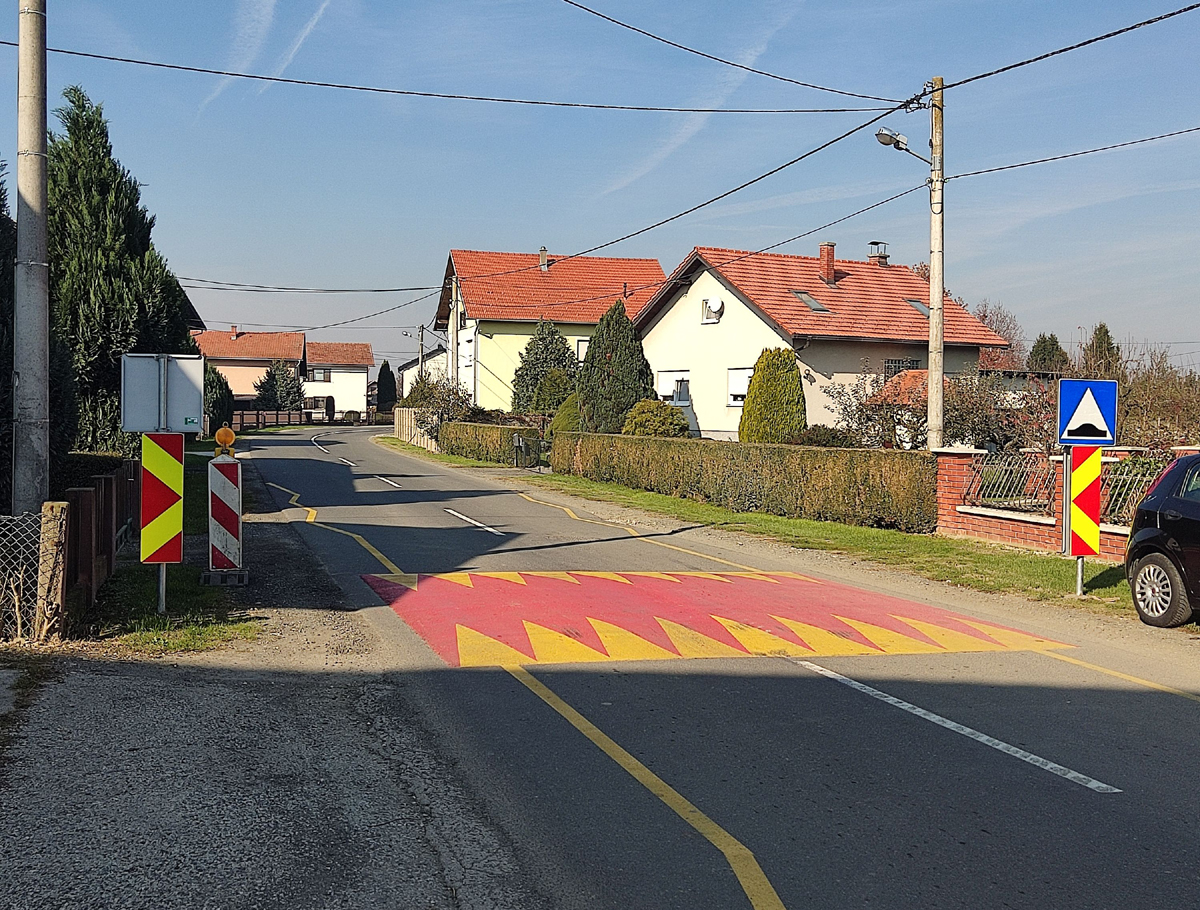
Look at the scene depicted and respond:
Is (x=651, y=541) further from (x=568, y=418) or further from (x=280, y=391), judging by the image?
(x=280, y=391)

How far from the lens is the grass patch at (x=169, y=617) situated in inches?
333

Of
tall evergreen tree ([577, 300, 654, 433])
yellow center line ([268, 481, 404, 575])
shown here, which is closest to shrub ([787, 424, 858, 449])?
tall evergreen tree ([577, 300, 654, 433])

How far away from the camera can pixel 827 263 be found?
35.6 m

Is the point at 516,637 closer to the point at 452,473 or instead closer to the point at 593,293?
the point at 452,473

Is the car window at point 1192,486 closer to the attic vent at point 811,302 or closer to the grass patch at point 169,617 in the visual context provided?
the grass patch at point 169,617

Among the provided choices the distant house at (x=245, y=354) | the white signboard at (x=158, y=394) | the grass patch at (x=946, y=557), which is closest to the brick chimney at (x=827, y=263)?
the grass patch at (x=946, y=557)

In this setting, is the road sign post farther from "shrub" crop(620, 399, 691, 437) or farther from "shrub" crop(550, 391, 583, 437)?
"shrub" crop(550, 391, 583, 437)

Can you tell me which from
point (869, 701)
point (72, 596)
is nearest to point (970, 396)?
point (869, 701)

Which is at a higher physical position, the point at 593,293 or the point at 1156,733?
the point at 593,293

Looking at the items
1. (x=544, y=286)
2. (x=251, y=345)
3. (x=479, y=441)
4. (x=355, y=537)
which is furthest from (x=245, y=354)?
(x=355, y=537)

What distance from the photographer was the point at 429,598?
1106 cm

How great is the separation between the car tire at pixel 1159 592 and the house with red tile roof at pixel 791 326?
817 inches

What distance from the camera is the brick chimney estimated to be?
116ft

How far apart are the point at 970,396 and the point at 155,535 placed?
18649 mm
